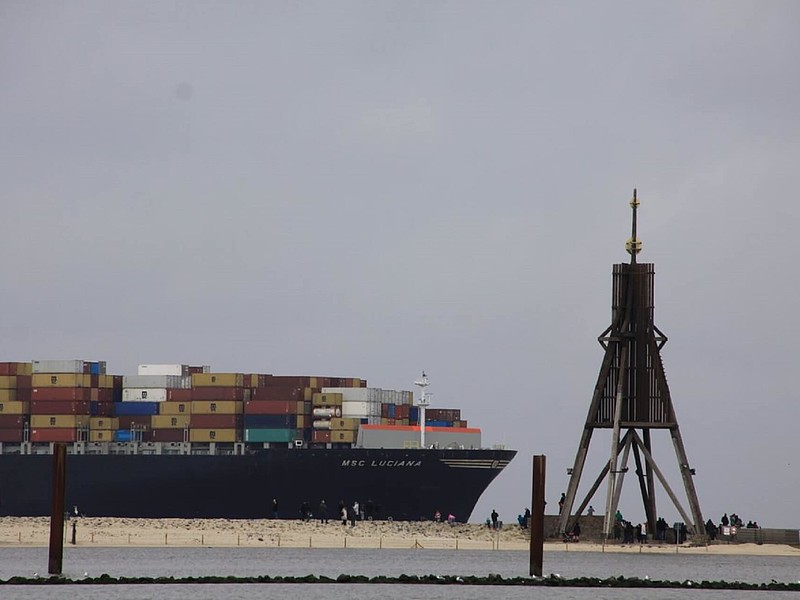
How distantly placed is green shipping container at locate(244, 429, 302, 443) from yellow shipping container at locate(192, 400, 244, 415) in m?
1.80

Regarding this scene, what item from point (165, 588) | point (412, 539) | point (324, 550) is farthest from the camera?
point (412, 539)

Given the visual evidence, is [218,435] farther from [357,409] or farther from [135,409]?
[357,409]

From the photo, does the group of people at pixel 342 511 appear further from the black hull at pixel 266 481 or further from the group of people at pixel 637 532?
the group of people at pixel 637 532

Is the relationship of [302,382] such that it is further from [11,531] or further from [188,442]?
[11,531]

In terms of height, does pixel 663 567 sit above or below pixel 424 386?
below

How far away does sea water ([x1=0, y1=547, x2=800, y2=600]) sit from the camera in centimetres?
6344

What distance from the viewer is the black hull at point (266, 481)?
111 m

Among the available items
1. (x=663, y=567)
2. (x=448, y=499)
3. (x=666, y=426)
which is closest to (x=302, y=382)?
(x=448, y=499)

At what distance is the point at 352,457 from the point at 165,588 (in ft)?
147

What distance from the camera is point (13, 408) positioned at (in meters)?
117

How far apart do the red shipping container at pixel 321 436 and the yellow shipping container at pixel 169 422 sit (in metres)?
7.52

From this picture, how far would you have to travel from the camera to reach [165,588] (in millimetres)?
65562

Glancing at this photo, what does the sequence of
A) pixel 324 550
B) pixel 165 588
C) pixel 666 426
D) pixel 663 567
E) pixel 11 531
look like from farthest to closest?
pixel 11 531 → pixel 324 550 → pixel 666 426 → pixel 663 567 → pixel 165 588

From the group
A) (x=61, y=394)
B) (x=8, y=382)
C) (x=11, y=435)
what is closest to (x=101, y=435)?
(x=61, y=394)
